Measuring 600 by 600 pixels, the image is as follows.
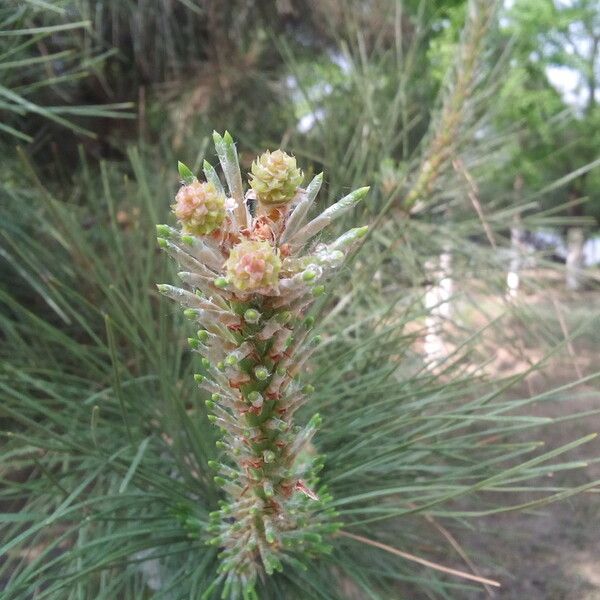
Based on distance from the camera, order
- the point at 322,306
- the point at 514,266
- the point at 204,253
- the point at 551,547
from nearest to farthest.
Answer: the point at 204,253, the point at 322,306, the point at 514,266, the point at 551,547

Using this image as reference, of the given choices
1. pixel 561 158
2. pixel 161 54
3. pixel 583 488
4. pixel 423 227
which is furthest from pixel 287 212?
pixel 561 158

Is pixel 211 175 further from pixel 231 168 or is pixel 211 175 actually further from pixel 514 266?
pixel 514 266

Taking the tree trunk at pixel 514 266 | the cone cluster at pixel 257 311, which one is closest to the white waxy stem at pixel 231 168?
the cone cluster at pixel 257 311

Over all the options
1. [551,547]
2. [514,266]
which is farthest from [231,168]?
[551,547]

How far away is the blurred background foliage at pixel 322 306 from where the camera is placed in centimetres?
38

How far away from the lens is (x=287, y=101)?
0.94 m

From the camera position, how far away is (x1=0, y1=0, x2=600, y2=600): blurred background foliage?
0.38m

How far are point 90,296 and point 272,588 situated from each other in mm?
318

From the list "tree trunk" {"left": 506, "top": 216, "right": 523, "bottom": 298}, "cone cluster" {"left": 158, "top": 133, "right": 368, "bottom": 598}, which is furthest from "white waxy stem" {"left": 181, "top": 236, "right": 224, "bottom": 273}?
"tree trunk" {"left": 506, "top": 216, "right": 523, "bottom": 298}

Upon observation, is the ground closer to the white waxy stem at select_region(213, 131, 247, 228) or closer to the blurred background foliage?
the blurred background foliage

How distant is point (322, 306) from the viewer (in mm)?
414

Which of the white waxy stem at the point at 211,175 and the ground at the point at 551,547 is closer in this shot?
the white waxy stem at the point at 211,175

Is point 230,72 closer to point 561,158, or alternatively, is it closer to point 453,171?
point 453,171

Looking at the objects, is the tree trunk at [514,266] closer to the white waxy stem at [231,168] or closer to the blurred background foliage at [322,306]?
the blurred background foliage at [322,306]
